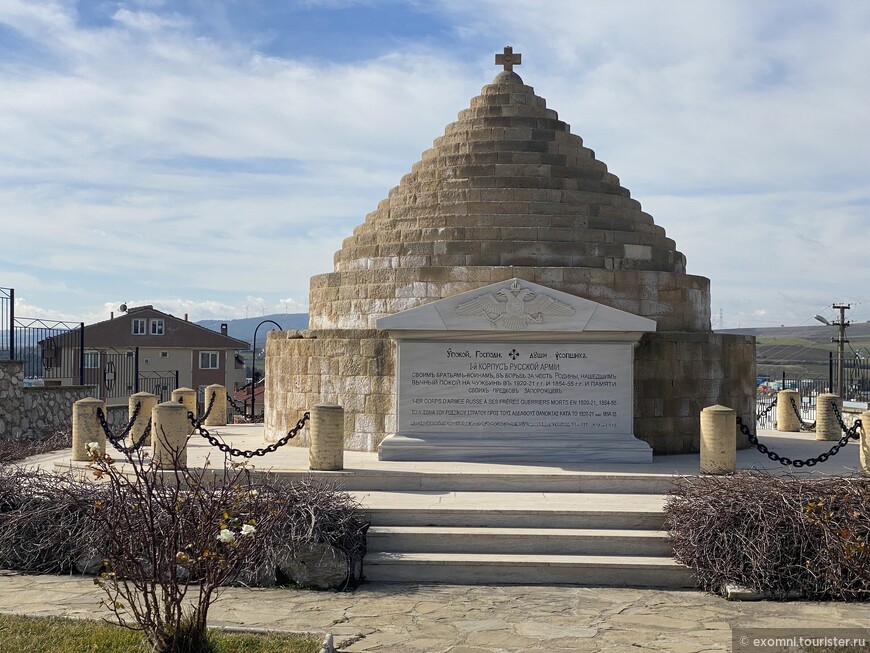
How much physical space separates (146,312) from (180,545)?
132 feet

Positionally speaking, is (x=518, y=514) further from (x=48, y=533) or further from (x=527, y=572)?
(x=48, y=533)

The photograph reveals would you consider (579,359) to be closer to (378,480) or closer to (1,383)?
(378,480)

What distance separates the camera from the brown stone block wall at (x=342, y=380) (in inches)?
551

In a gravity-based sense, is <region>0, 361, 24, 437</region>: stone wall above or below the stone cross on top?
below

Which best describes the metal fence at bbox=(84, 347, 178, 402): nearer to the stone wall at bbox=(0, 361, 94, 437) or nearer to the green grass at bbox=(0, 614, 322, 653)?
the stone wall at bbox=(0, 361, 94, 437)

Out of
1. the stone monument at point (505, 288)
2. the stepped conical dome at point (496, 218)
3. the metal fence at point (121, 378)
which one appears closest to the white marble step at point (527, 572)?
the stone monument at point (505, 288)

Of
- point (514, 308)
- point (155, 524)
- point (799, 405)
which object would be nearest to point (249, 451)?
point (155, 524)

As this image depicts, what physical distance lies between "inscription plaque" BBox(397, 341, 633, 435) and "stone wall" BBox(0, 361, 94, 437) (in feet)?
29.1

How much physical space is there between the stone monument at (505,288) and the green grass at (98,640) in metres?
6.08

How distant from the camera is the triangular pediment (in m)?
13.0

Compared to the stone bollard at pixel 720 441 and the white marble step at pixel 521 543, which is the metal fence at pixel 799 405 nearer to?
the stone bollard at pixel 720 441

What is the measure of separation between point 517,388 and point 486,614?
5343mm

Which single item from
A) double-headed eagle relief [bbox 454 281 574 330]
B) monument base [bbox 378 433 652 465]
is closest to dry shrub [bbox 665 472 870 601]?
monument base [bbox 378 433 652 465]

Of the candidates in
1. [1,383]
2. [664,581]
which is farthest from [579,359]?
[1,383]
